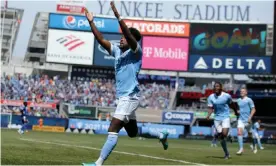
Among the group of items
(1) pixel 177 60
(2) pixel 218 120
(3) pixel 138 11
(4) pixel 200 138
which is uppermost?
(3) pixel 138 11

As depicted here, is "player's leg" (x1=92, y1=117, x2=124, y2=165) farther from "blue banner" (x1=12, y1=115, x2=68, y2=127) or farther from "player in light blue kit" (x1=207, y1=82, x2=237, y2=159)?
"blue banner" (x1=12, y1=115, x2=68, y2=127)

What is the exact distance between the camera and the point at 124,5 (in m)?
73.6

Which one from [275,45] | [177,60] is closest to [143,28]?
[177,60]

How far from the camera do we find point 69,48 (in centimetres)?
6738

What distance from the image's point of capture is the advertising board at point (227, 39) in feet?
217

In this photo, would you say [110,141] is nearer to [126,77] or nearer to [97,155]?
[126,77]

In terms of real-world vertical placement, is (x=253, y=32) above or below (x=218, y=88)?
above

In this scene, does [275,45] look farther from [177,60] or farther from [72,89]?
[72,89]

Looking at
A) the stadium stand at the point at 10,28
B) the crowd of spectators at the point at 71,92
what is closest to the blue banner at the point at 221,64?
the crowd of spectators at the point at 71,92

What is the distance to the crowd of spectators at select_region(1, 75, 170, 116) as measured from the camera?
60062 millimetres

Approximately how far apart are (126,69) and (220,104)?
30.5ft

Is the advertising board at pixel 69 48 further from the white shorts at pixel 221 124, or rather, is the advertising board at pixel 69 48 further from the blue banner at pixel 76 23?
the white shorts at pixel 221 124

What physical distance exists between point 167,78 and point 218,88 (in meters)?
54.4

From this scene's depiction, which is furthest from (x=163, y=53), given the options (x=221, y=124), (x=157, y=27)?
(x=221, y=124)
